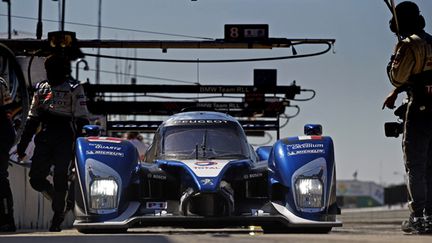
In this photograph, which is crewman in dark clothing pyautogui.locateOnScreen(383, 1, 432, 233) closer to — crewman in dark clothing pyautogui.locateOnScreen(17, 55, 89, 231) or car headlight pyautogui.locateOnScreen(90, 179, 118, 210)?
car headlight pyautogui.locateOnScreen(90, 179, 118, 210)

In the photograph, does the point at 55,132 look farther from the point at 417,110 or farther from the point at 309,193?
the point at 417,110

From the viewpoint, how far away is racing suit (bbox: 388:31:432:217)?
9.38 m

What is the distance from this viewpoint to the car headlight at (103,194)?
9805mm

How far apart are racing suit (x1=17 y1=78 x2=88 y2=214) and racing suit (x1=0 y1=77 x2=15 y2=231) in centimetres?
27

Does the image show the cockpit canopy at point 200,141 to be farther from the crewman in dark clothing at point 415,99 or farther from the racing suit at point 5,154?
the crewman in dark clothing at point 415,99

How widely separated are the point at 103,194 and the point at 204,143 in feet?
5.66

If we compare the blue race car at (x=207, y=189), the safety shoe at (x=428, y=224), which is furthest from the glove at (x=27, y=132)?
the safety shoe at (x=428, y=224)

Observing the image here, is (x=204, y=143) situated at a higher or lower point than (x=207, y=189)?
higher

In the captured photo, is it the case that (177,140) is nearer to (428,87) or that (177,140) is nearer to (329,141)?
(329,141)

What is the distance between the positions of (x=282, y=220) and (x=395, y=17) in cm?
195

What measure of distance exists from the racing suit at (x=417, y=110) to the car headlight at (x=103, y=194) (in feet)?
8.23

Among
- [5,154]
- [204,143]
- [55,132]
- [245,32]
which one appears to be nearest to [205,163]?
[204,143]

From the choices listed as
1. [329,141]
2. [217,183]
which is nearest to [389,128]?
[329,141]

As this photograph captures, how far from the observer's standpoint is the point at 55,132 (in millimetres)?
11227
